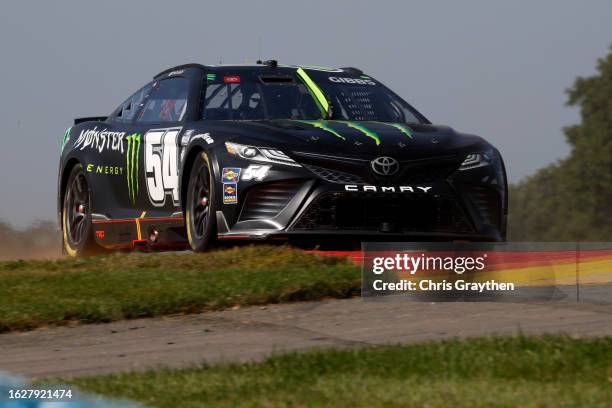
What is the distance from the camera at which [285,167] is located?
9.90 metres

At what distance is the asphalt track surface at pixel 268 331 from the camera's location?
21.7 feet

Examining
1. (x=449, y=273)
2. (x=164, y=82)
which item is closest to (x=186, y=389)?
(x=449, y=273)

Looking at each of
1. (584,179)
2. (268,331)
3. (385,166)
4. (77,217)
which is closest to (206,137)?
(385,166)

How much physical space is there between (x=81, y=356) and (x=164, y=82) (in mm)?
5461

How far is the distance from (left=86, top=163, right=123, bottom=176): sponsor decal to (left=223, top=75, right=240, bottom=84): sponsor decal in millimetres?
1182

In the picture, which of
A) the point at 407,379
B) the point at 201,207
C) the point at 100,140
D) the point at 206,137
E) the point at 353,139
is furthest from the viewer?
the point at 100,140

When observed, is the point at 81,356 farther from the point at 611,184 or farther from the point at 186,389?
the point at 611,184

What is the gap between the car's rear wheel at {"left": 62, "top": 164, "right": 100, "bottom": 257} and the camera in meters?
12.4

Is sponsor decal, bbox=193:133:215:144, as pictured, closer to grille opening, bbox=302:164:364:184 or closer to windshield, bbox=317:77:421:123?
grille opening, bbox=302:164:364:184

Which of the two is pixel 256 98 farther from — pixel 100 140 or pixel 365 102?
pixel 100 140

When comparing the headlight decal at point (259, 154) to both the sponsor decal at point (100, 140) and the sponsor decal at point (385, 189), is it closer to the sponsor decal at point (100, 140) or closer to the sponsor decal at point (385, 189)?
the sponsor decal at point (385, 189)

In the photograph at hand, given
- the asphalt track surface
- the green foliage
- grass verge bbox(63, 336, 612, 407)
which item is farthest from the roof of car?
the green foliage

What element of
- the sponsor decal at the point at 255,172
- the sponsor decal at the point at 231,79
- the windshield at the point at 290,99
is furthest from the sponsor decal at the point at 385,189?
the sponsor decal at the point at 231,79

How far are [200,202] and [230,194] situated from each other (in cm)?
53
